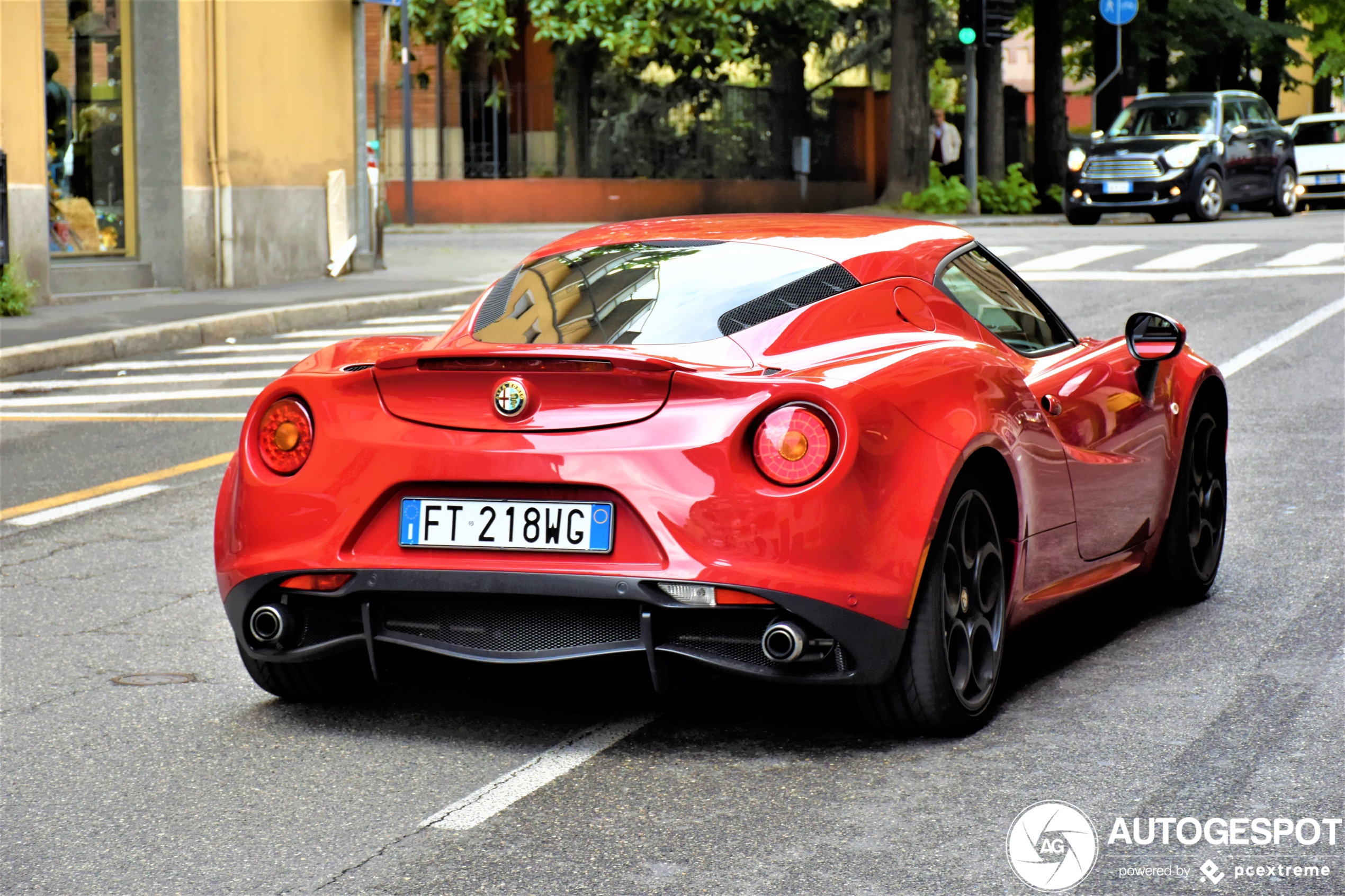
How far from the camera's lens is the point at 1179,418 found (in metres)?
5.73

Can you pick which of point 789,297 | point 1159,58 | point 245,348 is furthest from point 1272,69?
point 789,297

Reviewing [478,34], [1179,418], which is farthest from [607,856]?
[478,34]

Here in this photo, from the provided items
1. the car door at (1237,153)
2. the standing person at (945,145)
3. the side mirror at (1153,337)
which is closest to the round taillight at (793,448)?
the side mirror at (1153,337)

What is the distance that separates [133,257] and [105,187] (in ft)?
2.42

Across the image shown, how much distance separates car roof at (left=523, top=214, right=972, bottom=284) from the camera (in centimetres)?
488

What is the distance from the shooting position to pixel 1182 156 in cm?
2612

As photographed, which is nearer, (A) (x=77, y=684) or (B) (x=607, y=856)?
(B) (x=607, y=856)

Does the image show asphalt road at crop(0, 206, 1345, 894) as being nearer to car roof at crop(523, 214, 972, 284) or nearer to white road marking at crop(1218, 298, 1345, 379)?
car roof at crop(523, 214, 972, 284)

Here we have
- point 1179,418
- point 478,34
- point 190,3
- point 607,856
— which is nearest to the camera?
point 607,856

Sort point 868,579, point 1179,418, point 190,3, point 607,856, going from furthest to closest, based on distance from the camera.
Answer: point 190,3 < point 1179,418 < point 868,579 < point 607,856

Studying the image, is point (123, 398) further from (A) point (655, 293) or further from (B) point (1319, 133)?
(B) point (1319, 133)

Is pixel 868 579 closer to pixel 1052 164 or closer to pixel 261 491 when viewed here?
pixel 261 491

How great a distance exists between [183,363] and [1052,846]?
36.0 ft

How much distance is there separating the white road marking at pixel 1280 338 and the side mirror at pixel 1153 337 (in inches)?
237
